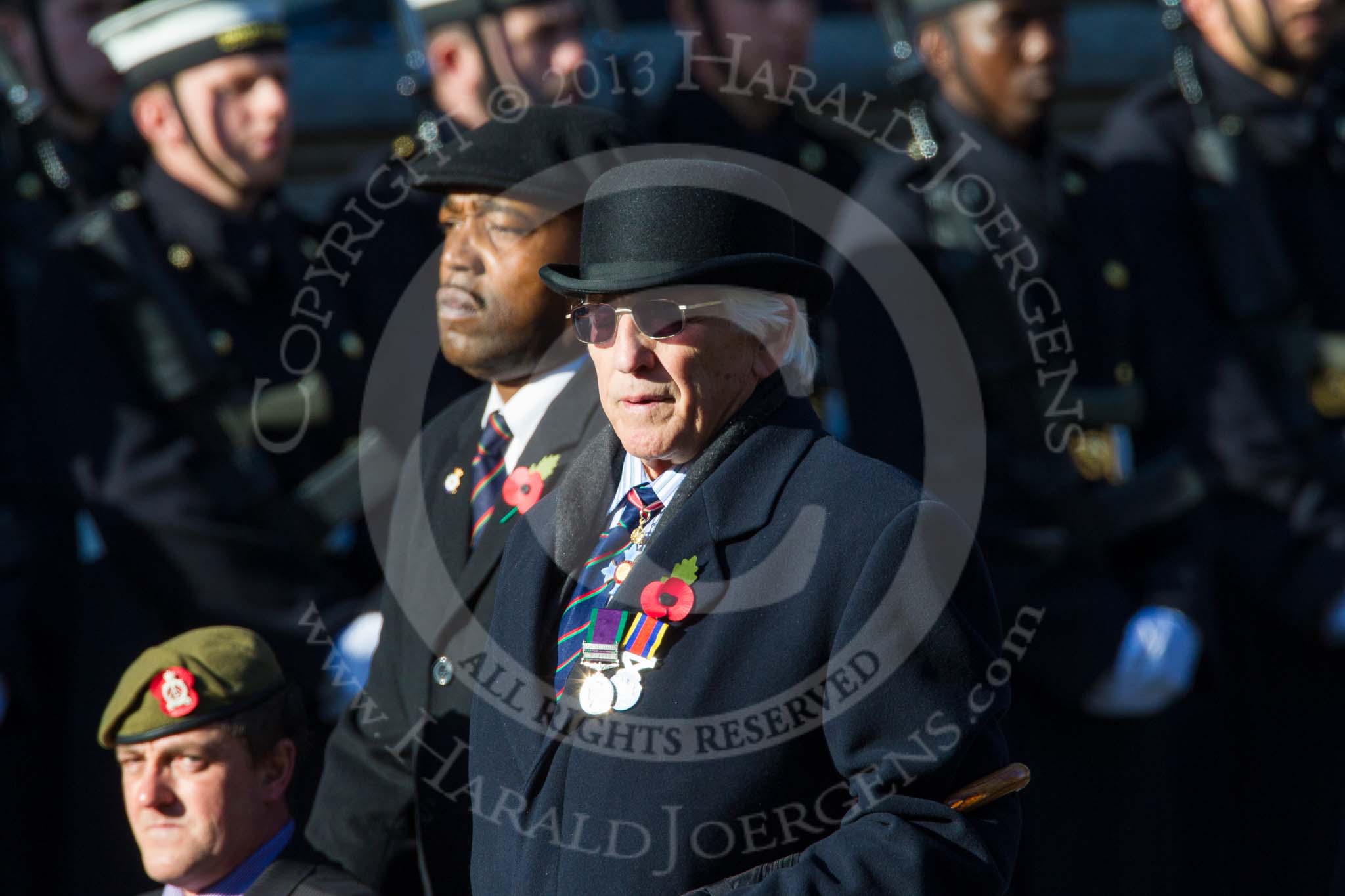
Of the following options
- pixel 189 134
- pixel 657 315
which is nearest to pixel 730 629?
pixel 657 315

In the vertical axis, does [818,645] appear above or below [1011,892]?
above

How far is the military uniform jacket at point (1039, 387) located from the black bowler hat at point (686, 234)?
190 cm

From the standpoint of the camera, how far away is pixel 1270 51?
18.1ft

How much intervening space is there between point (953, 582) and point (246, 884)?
1.37m

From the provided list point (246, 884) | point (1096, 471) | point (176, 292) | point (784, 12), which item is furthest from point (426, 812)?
point (784, 12)

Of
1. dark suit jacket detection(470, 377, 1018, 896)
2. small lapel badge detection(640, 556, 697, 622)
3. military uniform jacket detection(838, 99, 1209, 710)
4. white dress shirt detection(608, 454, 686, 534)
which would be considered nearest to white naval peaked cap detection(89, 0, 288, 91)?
military uniform jacket detection(838, 99, 1209, 710)

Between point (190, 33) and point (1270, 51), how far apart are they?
9.87 ft

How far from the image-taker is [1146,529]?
16.1ft

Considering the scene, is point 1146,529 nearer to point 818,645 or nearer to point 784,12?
point 784,12

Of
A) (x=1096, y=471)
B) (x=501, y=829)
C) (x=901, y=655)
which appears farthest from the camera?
(x=1096, y=471)

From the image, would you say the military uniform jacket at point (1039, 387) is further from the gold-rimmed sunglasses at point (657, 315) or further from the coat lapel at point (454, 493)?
the gold-rimmed sunglasses at point (657, 315)

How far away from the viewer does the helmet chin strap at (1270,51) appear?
549 cm

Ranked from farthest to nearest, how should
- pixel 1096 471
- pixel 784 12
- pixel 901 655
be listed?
pixel 784 12, pixel 1096 471, pixel 901 655

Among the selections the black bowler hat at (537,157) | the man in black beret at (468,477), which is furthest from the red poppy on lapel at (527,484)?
the black bowler hat at (537,157)
